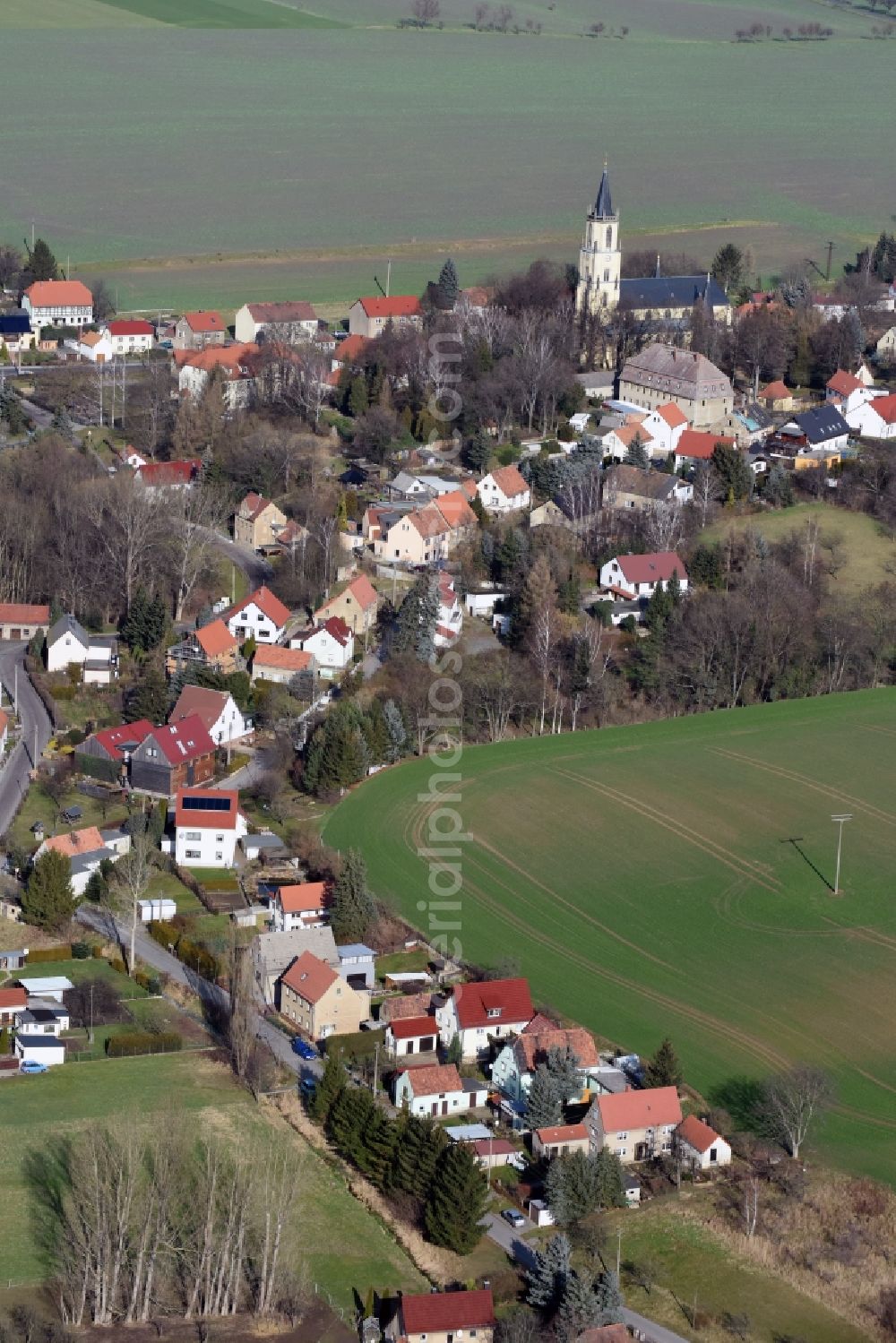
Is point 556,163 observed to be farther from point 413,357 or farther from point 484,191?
point 413,357

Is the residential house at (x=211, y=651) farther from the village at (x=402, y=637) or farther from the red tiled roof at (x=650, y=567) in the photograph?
the red tiled roof at (x=650, y=567)

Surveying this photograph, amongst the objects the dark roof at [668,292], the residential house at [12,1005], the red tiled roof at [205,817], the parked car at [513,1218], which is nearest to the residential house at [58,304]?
the dark roof at [668,292]

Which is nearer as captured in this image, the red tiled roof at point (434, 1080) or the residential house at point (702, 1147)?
the residential house at point (702, 1147)

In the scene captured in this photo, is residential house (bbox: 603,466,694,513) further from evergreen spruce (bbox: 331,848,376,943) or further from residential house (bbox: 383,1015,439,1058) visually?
residential house (bbox: 383,1015,439,1058)

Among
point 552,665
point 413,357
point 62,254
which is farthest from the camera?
point 62,254

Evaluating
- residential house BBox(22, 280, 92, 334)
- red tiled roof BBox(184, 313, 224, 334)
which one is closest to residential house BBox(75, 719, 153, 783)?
red tiled roof BBox(184, 313, 224, 334)

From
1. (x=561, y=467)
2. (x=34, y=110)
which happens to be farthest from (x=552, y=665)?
(x=34, y=110)

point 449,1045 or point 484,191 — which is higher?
point 484,191
